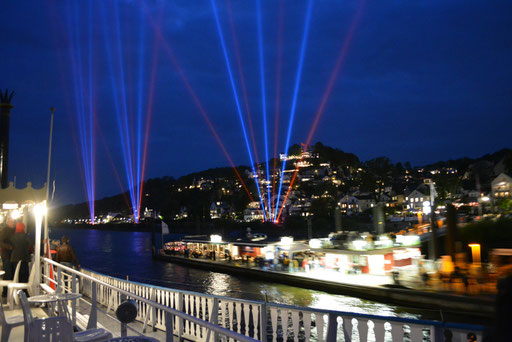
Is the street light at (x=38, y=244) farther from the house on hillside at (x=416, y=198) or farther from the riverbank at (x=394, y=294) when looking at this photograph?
the house on hillside at (x=416, y=198)

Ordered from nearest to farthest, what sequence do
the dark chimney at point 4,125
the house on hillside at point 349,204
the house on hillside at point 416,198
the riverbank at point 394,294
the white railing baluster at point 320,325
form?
the white railing baluster at point 320,325
the riverbank at point 394,294
the dark chimney at point 4,125
the house on hillside at point 416,198
the house on hillside at point 349,204

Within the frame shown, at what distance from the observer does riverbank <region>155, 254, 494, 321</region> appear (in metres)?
18.9

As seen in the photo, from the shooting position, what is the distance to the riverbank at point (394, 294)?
18938 mm

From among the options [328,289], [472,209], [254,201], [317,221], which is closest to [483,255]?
[328,289]

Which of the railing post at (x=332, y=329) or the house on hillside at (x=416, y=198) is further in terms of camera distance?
the house on hillside at (x=416, y=198)

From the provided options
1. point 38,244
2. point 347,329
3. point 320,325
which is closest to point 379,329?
point 347,329

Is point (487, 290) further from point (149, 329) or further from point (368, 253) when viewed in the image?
point (149, 329)

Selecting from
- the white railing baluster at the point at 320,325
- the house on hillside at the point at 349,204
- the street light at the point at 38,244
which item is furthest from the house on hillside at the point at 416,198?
the white railing baluster at the point at 320,325

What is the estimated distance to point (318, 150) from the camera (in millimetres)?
177500

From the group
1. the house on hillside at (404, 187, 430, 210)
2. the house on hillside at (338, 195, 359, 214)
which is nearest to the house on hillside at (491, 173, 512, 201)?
the house on hillside at (404, 187, 430, 210)

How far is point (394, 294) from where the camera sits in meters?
21.9

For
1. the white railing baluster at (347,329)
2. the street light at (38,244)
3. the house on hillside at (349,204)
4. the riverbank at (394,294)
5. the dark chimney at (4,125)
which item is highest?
the dark chimney at (4,125)

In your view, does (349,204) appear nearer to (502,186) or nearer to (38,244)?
(502,186)

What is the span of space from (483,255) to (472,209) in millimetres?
37539
